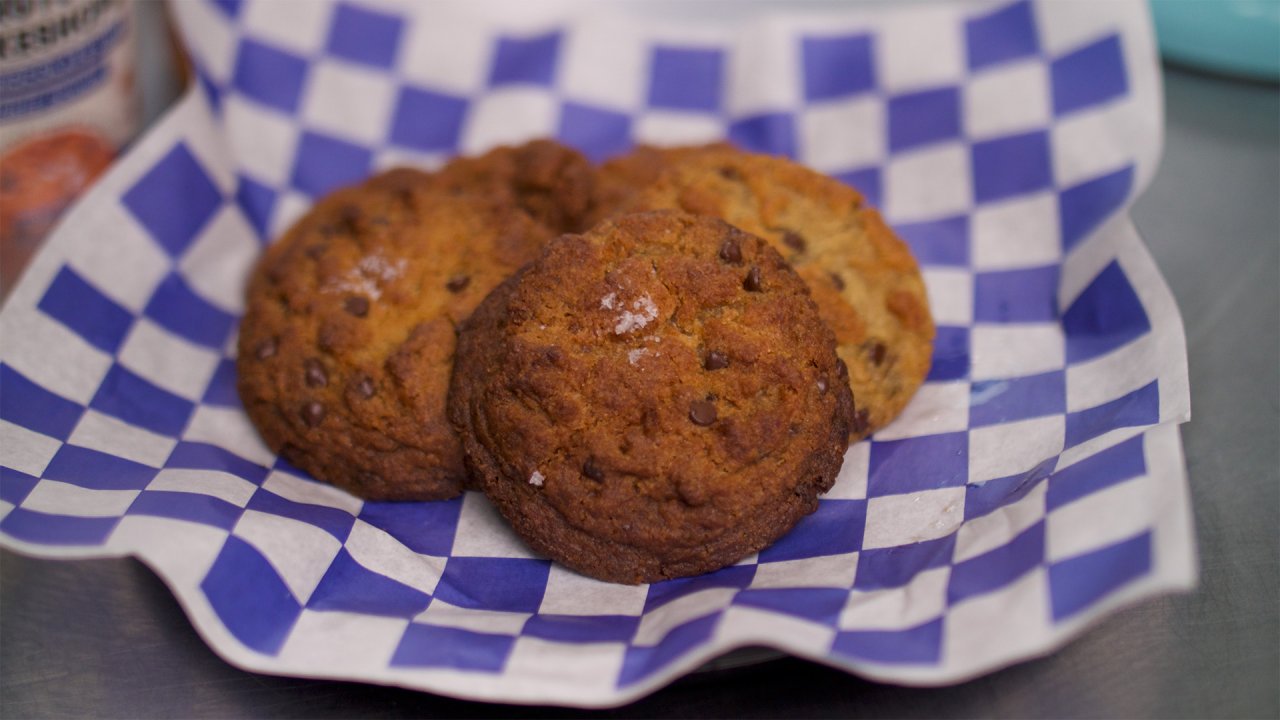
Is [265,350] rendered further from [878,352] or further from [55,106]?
[878,352]

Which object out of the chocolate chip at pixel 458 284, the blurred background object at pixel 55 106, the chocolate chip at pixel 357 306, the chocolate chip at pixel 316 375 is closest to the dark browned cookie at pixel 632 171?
the chocolate chip at pixel 458 284

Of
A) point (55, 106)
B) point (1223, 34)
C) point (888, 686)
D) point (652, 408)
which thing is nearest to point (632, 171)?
→ point (652, 408)

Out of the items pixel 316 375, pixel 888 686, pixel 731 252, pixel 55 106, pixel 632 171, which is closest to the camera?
pixel 888 686

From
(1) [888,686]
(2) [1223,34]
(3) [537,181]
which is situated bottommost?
(1) [888,686]

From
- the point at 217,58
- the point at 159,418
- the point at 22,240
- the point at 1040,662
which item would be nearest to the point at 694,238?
the point at 1040,662

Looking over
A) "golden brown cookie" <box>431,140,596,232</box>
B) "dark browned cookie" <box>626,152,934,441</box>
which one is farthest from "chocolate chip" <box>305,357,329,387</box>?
"dark browned cookie" <box>626,152,934,441</box>

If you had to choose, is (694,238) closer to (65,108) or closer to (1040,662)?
(1040,662)

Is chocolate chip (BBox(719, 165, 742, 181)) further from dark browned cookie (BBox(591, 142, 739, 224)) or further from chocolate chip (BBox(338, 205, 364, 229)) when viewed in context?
chocolate chip (BBox(338, 205, 364, 229))

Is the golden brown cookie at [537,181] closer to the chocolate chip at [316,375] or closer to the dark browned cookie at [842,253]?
Result: the dark browned cookie at [842,253]
